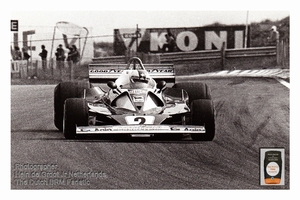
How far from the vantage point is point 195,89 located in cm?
1202

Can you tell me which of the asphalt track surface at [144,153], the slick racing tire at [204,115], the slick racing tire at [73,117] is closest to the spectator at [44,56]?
the asphalt track surface at [144,153]

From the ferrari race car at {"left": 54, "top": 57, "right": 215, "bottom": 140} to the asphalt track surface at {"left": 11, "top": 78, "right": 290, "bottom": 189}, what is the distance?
12.2 inches

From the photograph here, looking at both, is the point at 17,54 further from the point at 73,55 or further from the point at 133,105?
the point at 133,105

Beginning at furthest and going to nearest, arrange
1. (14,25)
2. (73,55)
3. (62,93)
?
Answer: (73,55)
(62,93)
(14,25)

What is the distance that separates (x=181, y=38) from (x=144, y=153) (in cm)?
177

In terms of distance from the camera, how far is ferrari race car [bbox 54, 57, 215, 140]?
11.0 m

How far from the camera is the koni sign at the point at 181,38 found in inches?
477

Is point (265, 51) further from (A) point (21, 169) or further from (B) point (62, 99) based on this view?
(A) point (21, 169)

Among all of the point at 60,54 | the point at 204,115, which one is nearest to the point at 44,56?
the point at 60,54

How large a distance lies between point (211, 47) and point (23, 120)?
2.79m

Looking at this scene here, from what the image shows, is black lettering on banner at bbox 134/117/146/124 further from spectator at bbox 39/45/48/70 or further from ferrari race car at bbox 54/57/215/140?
spectator at bbox 39/45/48/70

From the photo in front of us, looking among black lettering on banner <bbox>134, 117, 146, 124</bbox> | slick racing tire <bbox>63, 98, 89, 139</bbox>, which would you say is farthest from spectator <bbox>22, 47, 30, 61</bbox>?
black lettering on banner <bbox>134, 117, 146, 124</bbox>

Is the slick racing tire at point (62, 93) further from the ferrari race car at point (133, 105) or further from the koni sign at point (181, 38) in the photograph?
the koni sign at point (181, 38)

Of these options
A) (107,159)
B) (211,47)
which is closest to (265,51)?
(211,47)
